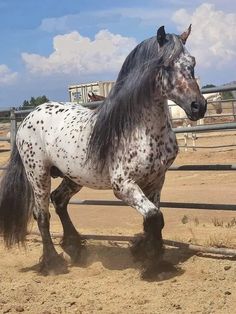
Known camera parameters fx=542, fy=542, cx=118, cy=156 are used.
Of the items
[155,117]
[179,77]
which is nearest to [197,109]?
[179,77]

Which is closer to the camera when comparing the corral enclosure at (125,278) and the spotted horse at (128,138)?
the corral enclosure at (125,278)

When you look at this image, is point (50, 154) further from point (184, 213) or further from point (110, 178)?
point (184, 213)

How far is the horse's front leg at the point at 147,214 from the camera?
4504 millimetres

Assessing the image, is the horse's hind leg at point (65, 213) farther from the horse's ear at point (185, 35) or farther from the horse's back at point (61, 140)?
the horse's ear at point (185, 35)

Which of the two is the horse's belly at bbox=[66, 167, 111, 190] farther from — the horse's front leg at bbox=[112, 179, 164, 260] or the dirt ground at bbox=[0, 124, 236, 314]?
the dirt ground at bbox=[0, 124, 236, 314]

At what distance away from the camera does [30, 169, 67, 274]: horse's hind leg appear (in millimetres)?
5504

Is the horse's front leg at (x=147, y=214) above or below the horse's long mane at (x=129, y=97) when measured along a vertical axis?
below

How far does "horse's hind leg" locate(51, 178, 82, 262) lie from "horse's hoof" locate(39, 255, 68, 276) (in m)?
0.34

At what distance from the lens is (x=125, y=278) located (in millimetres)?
4938

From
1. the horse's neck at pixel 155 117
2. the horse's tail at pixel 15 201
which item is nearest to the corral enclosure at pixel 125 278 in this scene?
the horse's tail at pixel 15 201

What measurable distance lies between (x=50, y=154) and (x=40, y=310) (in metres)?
1.67

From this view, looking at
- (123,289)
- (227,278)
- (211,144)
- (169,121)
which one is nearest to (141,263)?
(123,289)

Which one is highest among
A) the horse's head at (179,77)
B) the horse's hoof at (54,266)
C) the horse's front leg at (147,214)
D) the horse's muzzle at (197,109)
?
the horse's head at (179,77)

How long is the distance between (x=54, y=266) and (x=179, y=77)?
2355 mm
